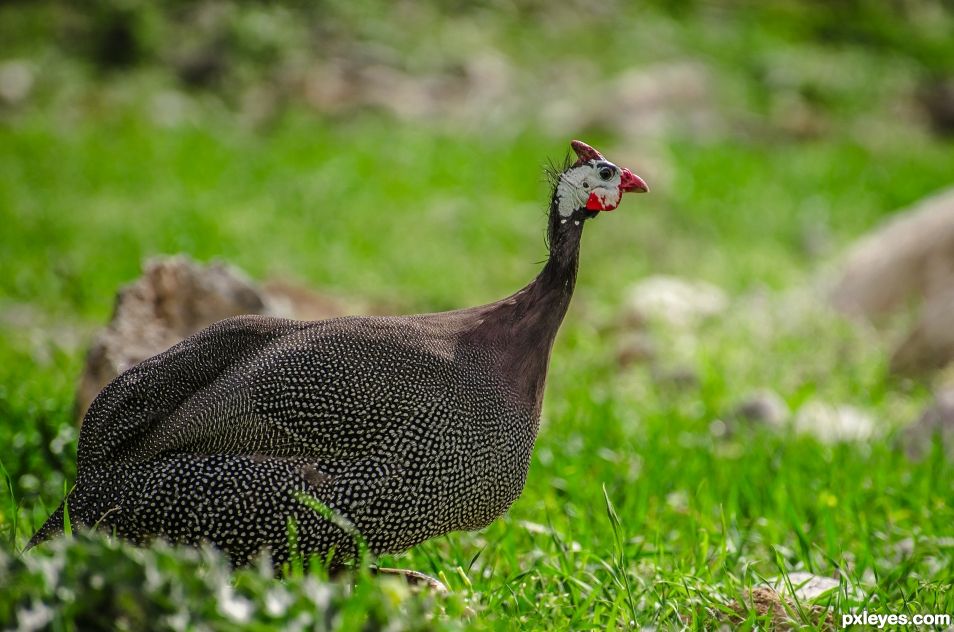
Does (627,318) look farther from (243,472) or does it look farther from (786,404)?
(243,472)

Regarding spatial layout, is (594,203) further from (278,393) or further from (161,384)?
(161,384)

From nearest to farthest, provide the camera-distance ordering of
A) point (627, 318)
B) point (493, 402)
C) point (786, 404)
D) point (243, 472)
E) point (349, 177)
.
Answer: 1. point (243, 472)
2. point (493, 402)
3. point (786, 404)
4. point (627, 318)
5. point (349, 177)

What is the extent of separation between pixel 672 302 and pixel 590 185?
4.51 metres

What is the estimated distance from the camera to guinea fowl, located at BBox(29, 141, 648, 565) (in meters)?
2.54

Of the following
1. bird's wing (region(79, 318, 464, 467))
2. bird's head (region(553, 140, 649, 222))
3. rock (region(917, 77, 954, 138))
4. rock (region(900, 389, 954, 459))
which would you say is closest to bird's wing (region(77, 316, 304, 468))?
bird's wing (region(79, 318, 464, 467))

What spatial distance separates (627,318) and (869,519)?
3.42 meters

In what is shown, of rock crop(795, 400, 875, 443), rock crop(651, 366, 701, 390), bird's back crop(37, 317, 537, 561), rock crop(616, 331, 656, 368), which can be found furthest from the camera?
rock crop(616, 331, 656, 368)

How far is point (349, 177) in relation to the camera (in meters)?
9.58

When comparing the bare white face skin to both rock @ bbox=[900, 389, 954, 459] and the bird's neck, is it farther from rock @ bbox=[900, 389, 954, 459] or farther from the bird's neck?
rock @ bbox=[900, 389, 954, 459]

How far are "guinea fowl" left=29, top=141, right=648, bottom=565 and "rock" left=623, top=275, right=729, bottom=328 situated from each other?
4.29 meters

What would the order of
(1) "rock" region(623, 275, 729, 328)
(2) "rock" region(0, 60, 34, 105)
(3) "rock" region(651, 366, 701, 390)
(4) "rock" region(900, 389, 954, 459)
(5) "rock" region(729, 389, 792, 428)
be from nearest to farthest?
(4) "rock" region(900, 389, 954, 459) → (5) "rock" region(729, 389, 792, 428) → (3) "rock" region(651, 366, 701, 390) → (1) "rock" region(623, 275, 729, 328) → (2) "rock" region(0, 60, 34, 105)

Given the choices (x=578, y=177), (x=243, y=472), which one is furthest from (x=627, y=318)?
(x=243, y=472)

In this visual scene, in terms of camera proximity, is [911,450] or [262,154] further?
[262,154]

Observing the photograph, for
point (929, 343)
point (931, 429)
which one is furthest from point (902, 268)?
point (931, 429)
